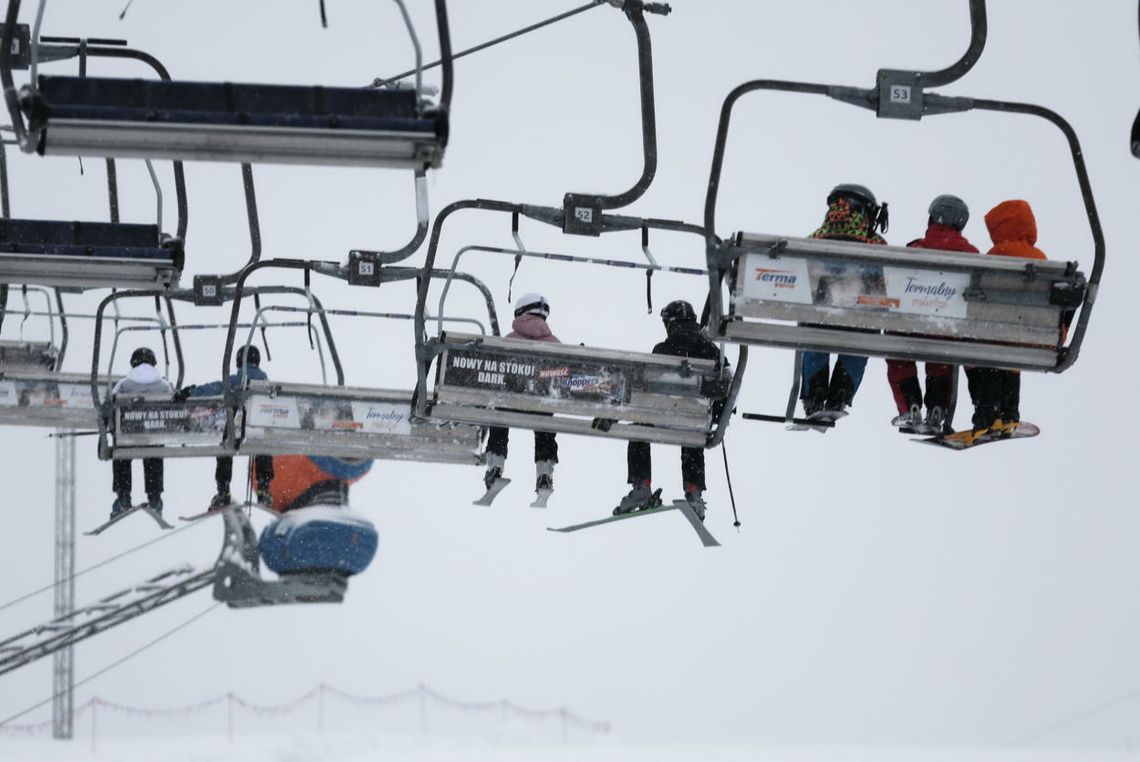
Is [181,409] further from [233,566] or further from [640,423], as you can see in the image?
[640,423]

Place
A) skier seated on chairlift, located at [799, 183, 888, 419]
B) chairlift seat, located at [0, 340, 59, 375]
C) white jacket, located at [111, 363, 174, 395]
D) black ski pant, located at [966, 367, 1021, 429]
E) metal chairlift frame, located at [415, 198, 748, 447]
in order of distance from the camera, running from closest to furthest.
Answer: skier seated on chairlift, located at [799, 183, 888, 419]
black ski pant, located at [966, 367, 1021, 429]
metal chairlift frame, located at [415, 198, 748, 447]
white jacket, located at [111, 363, 174, 395]
chairlift seat, located at [0, 340, 59, 375]

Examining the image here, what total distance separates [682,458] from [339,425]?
2.26m

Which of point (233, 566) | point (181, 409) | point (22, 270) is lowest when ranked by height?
point (233, 566)

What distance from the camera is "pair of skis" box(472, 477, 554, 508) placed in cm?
1257

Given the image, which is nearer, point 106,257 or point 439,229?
point 106,257

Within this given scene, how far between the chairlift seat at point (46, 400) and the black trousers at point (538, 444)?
3.48m

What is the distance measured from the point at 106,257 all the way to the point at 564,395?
2814 millimetres

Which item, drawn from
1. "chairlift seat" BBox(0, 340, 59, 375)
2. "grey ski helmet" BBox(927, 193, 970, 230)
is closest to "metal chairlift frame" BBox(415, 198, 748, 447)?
"grey ski helmet" BBox(927, 193, 970, 230)

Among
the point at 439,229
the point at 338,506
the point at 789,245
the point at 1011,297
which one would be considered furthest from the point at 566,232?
the point at 338,506

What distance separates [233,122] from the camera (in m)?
7.14

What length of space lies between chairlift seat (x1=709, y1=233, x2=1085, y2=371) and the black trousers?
11.0ft

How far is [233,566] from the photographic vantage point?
48.5 feet

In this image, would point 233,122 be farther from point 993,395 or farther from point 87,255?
point 993,395

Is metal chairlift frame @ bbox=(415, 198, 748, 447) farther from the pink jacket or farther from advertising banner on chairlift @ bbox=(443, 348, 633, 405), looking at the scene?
the pink jacket
